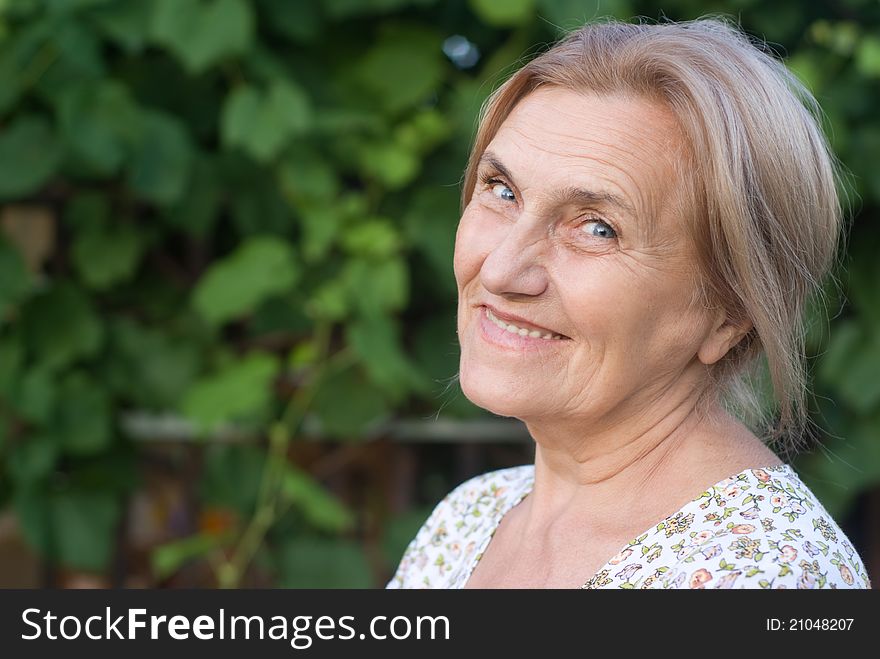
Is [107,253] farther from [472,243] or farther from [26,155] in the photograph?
[472,243]

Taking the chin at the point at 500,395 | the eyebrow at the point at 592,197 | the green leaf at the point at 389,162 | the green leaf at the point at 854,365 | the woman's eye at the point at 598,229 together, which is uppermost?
the green leaf at the point at 389,162

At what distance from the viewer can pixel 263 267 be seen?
2770 mm

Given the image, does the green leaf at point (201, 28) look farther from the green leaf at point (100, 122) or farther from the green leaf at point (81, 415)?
the green leaf at point (81, 415)

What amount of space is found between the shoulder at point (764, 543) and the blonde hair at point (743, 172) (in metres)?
0.16

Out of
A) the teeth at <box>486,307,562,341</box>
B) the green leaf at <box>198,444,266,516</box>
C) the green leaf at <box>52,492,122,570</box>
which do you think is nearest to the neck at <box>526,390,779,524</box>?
the teeth at <box>486,307,562,341</box>

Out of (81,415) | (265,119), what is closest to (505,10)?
(265,119)

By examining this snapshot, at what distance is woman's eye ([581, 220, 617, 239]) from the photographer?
1.44 meters

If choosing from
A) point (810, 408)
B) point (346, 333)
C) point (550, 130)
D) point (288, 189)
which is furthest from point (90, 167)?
point (810, 408)

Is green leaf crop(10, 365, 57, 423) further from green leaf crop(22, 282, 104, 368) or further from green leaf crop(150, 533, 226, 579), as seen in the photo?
green leaf crop(150, 533, 226, 579)

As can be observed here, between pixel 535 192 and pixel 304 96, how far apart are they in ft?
4.87

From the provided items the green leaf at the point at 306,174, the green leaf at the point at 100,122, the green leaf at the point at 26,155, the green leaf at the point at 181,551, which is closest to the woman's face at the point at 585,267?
the green leaf at the point at 306,174

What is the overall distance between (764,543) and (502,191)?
1.97 ft

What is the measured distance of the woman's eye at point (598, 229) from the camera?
1442 millimetres
